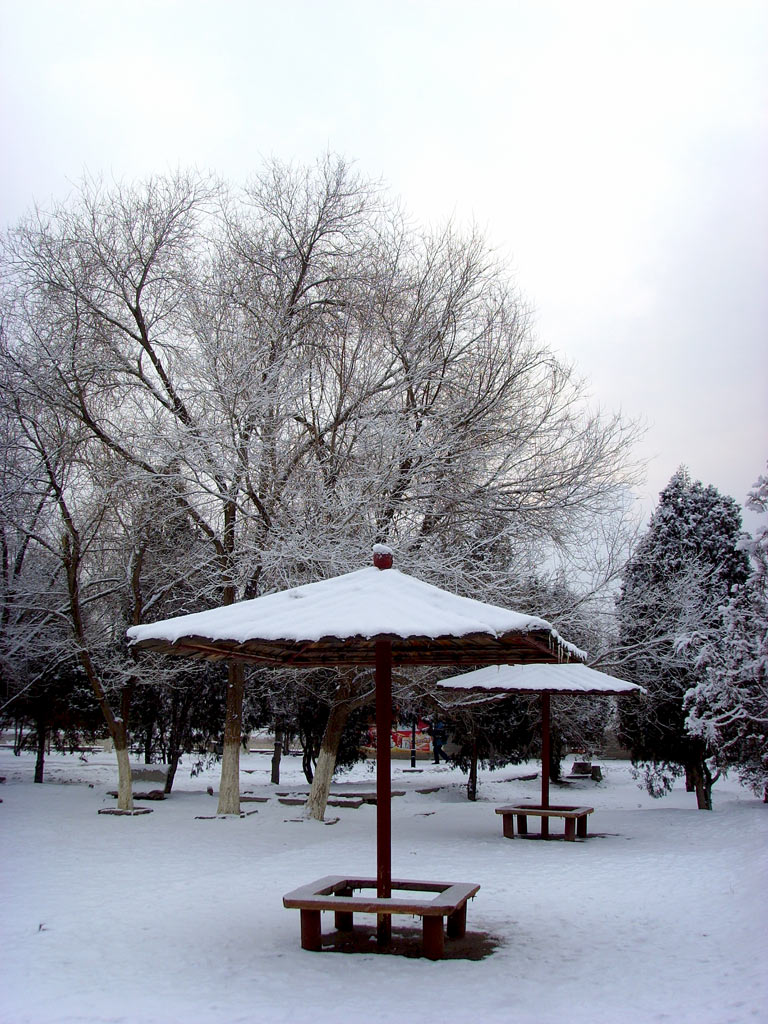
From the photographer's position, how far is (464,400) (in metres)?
15.2

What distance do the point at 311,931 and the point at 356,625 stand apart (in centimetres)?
223

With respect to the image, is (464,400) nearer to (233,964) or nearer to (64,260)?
(64,260)

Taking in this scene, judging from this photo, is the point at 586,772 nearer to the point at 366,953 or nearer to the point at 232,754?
the point at 232,754

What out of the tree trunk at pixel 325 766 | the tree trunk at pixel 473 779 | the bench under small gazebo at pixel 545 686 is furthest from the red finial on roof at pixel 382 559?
the tree trunk at pixel 473 779

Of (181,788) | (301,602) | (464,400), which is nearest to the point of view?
(301,602)

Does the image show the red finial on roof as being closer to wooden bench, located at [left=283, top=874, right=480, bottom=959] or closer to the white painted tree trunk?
wooden bench, located at [left=283, top=874, right=480, bottom=959]

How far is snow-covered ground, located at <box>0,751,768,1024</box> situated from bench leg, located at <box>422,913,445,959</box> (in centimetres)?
17

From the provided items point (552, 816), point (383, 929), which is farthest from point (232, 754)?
point (383, 929)

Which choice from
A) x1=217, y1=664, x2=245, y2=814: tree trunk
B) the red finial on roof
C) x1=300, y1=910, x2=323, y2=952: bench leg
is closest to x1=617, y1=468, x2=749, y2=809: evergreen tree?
x1=217, y1=664, x2=245, y2=814: tree trunk

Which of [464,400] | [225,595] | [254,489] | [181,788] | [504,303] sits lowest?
[181,788]

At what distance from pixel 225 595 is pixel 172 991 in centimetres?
1048

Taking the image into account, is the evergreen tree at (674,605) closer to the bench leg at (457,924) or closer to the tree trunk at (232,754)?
the tree trunk at (232,754)

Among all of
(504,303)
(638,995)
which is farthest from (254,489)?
(638,995)

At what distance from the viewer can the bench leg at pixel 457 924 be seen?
6.54 metres
